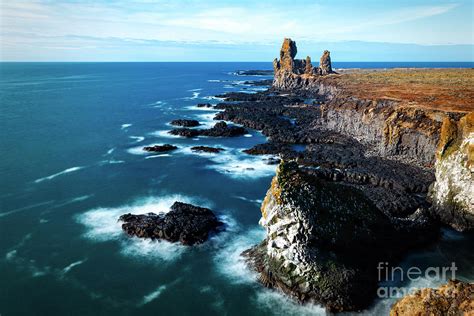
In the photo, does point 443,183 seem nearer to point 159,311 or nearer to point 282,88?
point 159,311

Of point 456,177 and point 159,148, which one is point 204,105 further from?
point 456,177

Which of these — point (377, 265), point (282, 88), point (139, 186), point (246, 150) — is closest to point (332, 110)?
point (246, 150)

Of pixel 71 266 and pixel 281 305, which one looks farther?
pixel 71 266

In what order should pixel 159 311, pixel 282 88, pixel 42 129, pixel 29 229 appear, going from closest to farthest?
pixel 159 311, pixel 29 229, pixel 42 129, pixel 282 88

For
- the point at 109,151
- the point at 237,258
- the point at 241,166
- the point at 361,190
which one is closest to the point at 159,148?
the point at 109,151

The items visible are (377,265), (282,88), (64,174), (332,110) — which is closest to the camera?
(377,265)

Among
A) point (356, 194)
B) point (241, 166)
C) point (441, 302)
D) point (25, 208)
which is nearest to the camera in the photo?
point (441, 302)
